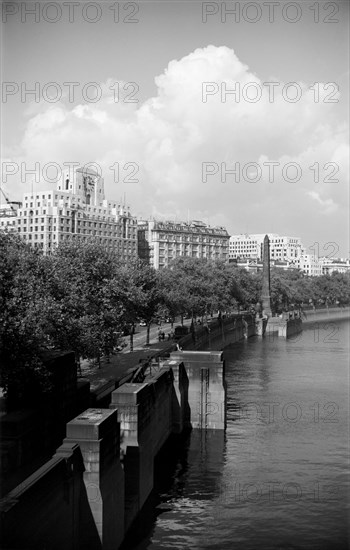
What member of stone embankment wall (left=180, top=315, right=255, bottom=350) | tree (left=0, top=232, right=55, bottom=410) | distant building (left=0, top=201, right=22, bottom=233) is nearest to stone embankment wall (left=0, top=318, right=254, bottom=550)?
tree (left=0, top=232, right=55, bottom=410)

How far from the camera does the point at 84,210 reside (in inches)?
6255

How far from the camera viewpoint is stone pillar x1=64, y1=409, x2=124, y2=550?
67.5ft

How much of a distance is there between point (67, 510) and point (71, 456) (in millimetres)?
1529

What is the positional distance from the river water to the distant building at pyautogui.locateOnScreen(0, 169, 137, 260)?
97.0m

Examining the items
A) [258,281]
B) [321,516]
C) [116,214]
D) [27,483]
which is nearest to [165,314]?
[321,516]

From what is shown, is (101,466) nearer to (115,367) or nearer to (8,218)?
(115,367)

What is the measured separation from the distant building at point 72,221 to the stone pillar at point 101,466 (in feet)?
385

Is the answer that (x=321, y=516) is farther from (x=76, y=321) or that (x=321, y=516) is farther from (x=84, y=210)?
(x=84, y=210)

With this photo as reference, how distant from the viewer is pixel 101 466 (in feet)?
68.7

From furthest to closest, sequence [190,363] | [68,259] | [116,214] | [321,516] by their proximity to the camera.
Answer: [116,214] → [68,259] → [190,363] → [321,516]

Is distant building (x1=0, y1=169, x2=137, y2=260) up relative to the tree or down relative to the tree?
up

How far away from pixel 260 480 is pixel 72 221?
125366mm

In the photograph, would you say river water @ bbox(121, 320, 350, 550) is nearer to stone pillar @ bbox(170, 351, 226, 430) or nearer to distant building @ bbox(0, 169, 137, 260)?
stone pillar @ bbox(170, 351, 226, 430)

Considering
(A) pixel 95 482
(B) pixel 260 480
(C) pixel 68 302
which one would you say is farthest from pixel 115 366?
(A) pixel 95 482
